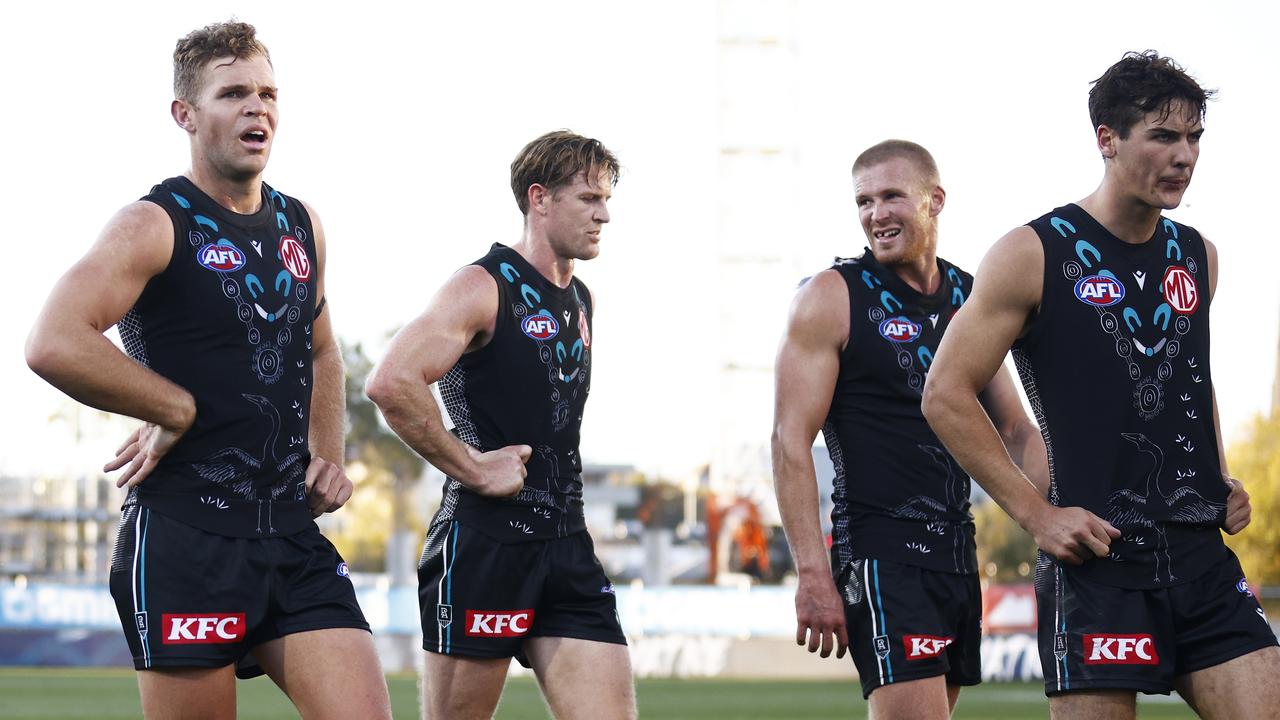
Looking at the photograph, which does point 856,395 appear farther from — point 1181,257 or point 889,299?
point 1181,257

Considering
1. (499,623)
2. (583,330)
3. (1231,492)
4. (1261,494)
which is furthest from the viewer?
(1261,494)

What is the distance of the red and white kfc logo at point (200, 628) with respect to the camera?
4770mm

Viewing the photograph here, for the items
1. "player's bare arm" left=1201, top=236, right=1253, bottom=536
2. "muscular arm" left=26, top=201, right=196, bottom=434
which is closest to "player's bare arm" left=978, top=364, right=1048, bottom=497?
"player's bare arm" left=1201, top=236, right=1253, bottom=536

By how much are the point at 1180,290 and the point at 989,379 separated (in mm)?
661

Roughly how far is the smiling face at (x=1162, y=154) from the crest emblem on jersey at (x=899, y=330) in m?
1.41

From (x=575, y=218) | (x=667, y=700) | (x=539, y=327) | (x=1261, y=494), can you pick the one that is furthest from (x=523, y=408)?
(x=1261, y=494)

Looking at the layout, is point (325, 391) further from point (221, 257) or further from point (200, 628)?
point (200, 628)

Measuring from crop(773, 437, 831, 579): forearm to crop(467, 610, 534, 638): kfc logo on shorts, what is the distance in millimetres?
1030

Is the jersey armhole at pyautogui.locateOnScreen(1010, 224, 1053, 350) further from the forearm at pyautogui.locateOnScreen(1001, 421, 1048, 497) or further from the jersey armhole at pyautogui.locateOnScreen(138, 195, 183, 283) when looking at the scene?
the jersey armhole at pyautogui.locateOnScreen(138, 195, 183, 283)

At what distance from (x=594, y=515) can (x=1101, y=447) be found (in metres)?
88.0

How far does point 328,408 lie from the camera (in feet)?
18.2

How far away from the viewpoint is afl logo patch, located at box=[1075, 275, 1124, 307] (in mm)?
4848

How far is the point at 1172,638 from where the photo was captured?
472 centimetres

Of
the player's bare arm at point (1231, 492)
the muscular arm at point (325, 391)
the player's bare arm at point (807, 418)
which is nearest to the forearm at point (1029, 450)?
the player's bare arm at point (807, 418)
